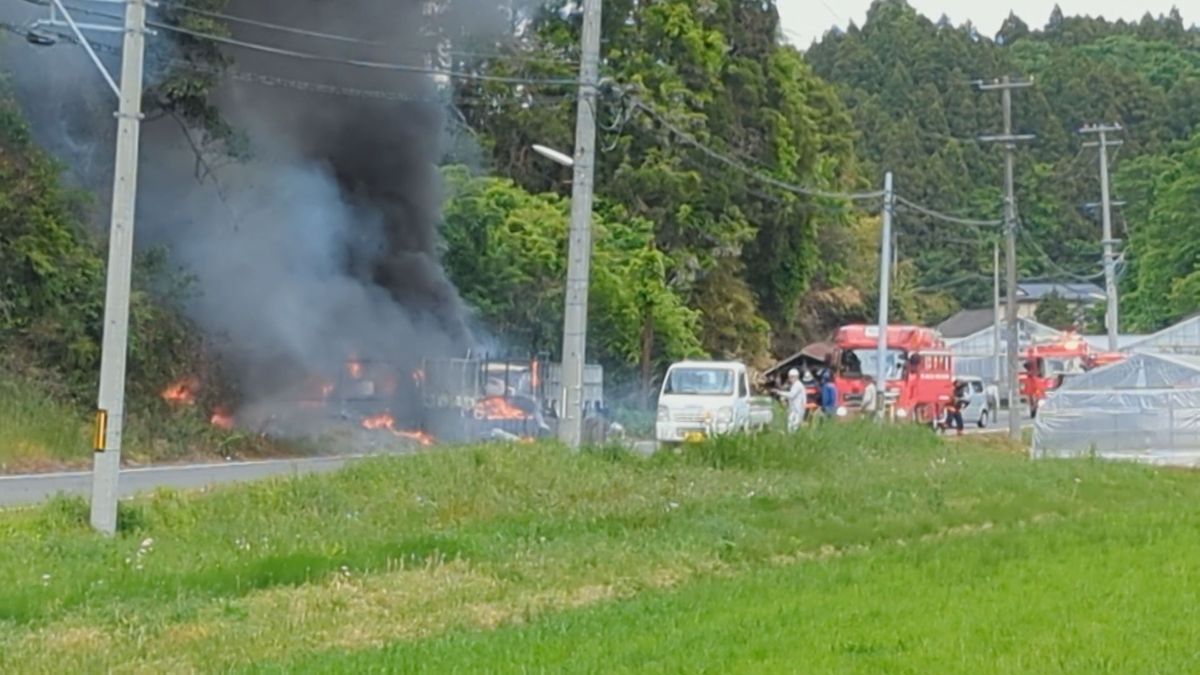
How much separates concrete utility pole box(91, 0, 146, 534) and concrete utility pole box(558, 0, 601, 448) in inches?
288

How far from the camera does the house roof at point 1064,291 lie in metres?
94.5

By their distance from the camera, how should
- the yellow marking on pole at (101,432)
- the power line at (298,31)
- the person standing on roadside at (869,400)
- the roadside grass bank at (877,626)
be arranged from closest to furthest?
the roadside grass bank at (877,626), the yellow marking on pole at (101,432), the power line at (298,31), the person standing on roadside at (869,400)

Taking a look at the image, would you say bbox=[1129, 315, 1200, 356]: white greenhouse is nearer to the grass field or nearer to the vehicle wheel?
the vehicle wheel

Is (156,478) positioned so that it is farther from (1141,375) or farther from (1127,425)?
(1141,375)

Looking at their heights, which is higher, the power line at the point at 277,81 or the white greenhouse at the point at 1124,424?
the power line at the point at 277,81

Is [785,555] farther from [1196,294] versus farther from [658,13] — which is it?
[1196,294]

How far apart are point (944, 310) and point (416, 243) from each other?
6066 centimetres

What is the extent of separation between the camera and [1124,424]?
29609mm

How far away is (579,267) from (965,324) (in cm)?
6994

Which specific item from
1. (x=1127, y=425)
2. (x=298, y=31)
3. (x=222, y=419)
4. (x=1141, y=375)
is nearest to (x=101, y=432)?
(x=222, y=419)

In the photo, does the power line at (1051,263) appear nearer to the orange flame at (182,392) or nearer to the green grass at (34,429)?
the orange flame at (182,392)

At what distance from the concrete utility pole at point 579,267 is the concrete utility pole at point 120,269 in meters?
7.33

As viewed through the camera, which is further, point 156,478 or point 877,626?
point 156,478

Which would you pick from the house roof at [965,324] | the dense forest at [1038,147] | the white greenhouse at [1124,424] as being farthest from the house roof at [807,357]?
the house roof at [965,324]
